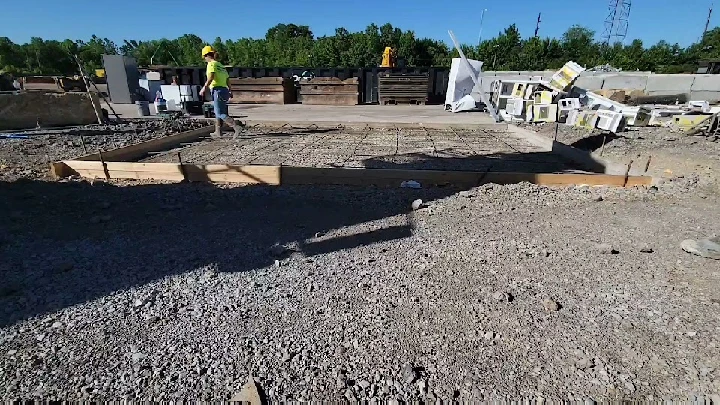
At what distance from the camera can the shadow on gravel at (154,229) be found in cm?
269

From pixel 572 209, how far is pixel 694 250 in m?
1.16

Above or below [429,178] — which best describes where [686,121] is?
above

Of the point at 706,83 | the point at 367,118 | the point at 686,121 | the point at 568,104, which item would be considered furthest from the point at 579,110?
the point at 706,83

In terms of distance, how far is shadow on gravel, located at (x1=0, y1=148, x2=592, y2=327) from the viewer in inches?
106

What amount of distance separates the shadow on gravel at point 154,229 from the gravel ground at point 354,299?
0.02 meters

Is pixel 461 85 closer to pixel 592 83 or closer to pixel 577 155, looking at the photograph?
pixel 592 83

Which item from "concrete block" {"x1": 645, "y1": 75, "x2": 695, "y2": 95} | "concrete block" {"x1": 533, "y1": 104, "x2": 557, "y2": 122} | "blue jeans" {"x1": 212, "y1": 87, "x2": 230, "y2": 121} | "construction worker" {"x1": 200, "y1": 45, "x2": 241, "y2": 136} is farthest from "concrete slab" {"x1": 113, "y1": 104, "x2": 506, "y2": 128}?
"concrete block" {"x1": 645, "y1": 75, "x2": 695, "y2": 95}

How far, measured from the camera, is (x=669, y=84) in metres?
15.2

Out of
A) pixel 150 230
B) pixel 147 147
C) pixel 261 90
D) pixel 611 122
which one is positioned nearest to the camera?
pixel 150 230

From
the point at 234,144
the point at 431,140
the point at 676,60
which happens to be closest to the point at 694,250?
the point at 431,140

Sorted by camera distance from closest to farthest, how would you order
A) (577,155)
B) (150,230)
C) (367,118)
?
(150,230) < (577,155) < (367,118)

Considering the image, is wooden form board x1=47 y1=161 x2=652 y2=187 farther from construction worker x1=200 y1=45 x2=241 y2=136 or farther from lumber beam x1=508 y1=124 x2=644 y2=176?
construction worker x1=200 y1=45 x2=241 y2=136

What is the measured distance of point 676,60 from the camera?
36500 mm

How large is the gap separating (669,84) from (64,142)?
1950 cm
